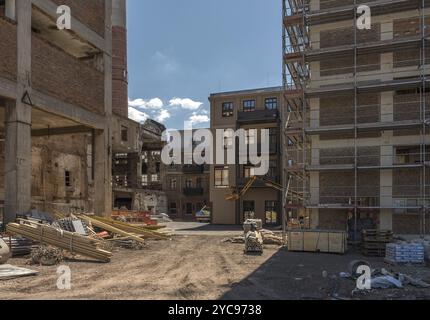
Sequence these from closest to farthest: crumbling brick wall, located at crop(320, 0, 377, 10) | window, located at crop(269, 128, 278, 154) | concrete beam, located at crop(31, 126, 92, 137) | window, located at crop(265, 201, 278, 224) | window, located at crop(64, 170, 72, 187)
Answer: crumbling brick wall, located at crop(320, 0, 377, 10) < concrete beam, located at crop(31, 126, 92, 137) < window, located at crop(64, 170, 72, 187) < window, located at crop(265, 201, 278, 224) < window, located at crop(269, 128, 278, 154)

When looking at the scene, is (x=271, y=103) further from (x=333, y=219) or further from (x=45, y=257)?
(x=45, y=257)

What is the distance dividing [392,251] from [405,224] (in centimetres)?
612

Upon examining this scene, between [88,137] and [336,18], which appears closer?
[336,18]

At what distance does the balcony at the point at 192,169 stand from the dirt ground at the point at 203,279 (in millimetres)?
37265

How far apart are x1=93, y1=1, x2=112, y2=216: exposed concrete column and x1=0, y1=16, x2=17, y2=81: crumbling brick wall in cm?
739

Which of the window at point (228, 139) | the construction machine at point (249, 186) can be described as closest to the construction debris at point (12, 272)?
the construction machine at point (249, 186)

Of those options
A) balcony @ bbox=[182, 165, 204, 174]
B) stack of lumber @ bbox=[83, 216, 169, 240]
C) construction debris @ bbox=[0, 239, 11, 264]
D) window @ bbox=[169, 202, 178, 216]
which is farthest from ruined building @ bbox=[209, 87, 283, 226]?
construction debris @ bbox=[0, 239, 11, 264]

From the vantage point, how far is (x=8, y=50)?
53.7 feet

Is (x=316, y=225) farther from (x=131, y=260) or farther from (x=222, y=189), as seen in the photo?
(x=222, y=189)

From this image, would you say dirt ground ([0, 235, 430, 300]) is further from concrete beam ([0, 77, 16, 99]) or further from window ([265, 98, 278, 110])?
window ([265, 98, 278, 110])

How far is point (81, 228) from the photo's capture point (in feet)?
55.4

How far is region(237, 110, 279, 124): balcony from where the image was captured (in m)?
38.7

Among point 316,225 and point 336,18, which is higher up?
point 336,18
